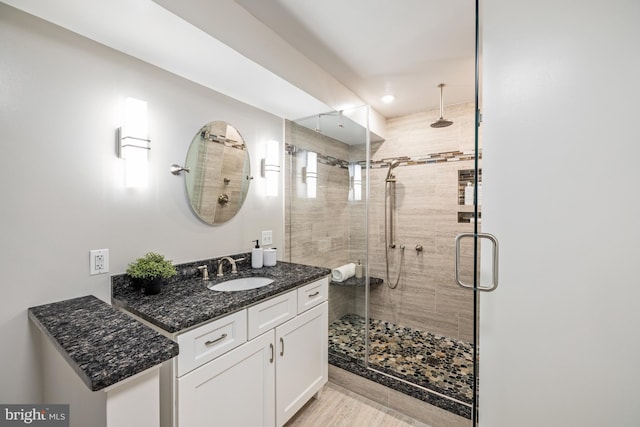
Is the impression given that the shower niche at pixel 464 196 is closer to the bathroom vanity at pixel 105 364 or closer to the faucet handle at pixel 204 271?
the faucet handle at pixel 204 271

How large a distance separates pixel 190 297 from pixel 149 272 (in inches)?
9.3

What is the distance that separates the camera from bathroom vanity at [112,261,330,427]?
3.60ft

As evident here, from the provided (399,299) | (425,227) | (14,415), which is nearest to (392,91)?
(425,227)

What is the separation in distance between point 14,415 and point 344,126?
2.41 m

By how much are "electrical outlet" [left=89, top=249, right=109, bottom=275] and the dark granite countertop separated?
0.07 metres

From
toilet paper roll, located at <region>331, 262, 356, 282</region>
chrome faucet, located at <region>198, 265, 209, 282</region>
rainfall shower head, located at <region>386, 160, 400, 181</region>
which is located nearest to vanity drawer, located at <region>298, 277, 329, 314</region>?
toilet paper roll, located at <region>331, 262, 356, 282</region>

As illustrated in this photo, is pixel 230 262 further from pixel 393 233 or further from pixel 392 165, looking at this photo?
pixel 392 165

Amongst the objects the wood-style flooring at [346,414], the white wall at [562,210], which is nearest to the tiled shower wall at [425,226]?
the wood-style flooring at [346,414]

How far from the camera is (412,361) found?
2201 millimetres

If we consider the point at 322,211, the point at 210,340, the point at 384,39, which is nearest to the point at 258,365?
the point at 210,340

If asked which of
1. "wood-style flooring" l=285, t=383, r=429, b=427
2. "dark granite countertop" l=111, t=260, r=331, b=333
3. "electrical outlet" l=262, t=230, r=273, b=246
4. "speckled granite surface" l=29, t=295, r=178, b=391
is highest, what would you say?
"electrical outlet" l=262, t=230, r=273, b=246

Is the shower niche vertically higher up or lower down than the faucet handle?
higher up

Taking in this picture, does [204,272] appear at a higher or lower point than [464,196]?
lower

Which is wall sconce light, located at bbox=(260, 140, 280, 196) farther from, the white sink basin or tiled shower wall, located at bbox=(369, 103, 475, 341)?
tiled shower wall, located at bbox=(369, 103, 475, 341)
